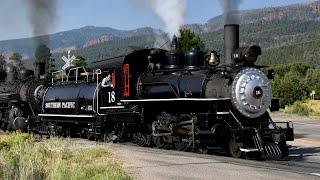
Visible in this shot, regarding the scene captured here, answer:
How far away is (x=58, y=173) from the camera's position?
9.33m

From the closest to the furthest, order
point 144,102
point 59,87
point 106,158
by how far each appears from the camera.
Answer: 1. point 106,158
2. point 144,102
3. point 59,87

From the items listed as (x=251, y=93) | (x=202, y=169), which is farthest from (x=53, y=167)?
(x=251, y=93)

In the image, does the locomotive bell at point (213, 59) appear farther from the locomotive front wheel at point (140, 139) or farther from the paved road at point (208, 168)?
the paved road at point (208, 168)

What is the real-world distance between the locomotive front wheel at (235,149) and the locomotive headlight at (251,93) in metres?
0.96

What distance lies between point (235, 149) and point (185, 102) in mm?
2326

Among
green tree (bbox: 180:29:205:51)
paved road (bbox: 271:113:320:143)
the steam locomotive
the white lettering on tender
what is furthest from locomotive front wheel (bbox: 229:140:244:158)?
green tree (bbox: 180:29:205:51)

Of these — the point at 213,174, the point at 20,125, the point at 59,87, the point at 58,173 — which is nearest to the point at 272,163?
the point at 213,174

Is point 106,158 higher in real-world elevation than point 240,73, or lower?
lower

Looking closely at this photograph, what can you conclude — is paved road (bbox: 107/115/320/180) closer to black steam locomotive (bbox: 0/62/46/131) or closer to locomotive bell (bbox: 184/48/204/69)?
locomotive bell (bbox: 184/48/204/69)

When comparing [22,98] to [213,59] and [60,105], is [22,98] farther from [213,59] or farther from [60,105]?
[213,59]

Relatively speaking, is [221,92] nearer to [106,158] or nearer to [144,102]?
[144,102]

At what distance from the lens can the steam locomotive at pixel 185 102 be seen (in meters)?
15.5

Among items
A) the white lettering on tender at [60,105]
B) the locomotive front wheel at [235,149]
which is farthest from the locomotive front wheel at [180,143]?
the white lettering on tender at [60,105]

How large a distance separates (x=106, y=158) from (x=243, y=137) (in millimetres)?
4313
